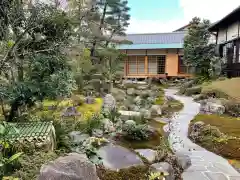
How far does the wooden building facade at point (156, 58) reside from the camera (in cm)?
2308

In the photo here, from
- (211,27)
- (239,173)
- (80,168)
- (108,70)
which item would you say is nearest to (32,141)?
(80,168)

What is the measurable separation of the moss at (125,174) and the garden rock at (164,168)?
15 centimetres

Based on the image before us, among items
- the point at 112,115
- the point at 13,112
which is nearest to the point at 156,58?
the point at 112,115

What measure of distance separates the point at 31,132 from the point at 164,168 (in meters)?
2.30

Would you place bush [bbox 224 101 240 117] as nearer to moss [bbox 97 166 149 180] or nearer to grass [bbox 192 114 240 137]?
grass [bbox 192 114 240 137]

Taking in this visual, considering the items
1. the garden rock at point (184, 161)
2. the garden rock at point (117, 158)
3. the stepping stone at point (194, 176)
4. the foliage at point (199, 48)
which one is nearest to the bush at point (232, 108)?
the garden rock at point (184, 161)

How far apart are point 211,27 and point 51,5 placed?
596 inches

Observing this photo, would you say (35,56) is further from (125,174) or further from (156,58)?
(156,58)

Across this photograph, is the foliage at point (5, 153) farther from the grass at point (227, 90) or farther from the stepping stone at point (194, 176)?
the grass at point (227, 90)

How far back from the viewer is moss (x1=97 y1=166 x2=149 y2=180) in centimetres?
390

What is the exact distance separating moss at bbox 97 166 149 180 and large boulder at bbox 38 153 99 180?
3.16 ft

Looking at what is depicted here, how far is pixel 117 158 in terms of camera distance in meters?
4.49

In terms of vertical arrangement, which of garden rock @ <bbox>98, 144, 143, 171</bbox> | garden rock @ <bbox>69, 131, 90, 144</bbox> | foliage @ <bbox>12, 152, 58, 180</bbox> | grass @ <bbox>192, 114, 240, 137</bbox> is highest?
foliage @ <bbox>12, 152, 58, 180</bbox>

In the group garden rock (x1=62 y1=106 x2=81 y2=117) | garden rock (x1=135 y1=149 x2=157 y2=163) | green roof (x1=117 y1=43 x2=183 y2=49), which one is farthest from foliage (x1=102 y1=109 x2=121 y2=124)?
green roof (x1=117 y1=43 x2=183 y2=49)
